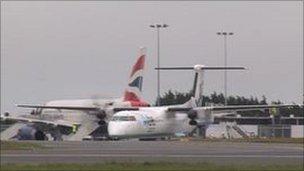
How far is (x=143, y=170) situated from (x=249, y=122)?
110 m

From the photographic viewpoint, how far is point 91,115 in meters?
86.8

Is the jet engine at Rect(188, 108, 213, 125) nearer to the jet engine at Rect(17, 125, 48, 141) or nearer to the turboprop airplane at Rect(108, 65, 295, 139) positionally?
the turboprop airplane at Rect(108, 65, 295, 139)

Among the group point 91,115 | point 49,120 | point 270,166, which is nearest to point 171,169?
point 270,166

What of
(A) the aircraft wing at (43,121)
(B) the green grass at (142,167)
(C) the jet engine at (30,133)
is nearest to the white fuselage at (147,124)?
(A) the aircraft wing at (43,121)

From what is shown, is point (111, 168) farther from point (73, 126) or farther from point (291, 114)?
point (291, 114)

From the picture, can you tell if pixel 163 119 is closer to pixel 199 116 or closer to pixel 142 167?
pixel 199 116

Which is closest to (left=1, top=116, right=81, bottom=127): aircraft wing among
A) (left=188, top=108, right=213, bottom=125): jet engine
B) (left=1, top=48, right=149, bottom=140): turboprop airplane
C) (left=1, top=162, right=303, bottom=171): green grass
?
(left=1, top=48, right=149, bottom=140): turboprop airplane

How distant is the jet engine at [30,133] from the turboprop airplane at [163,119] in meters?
13.1

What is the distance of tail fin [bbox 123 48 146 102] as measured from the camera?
87125mm

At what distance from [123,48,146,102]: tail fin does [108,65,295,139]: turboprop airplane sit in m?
4.26

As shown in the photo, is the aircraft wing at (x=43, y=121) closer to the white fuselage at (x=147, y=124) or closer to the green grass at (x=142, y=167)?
the white fuselage at (x=147, y=124)

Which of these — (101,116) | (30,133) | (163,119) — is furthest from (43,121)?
(163,119)

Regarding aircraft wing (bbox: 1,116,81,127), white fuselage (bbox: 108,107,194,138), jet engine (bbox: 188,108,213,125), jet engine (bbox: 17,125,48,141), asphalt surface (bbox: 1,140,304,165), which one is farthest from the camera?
aircraft wing (bbox: 1,116,81,127)

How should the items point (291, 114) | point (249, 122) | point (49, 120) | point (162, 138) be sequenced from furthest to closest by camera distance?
point (291, 114), point (249, 122), point (49, 120), point (162, 138)
